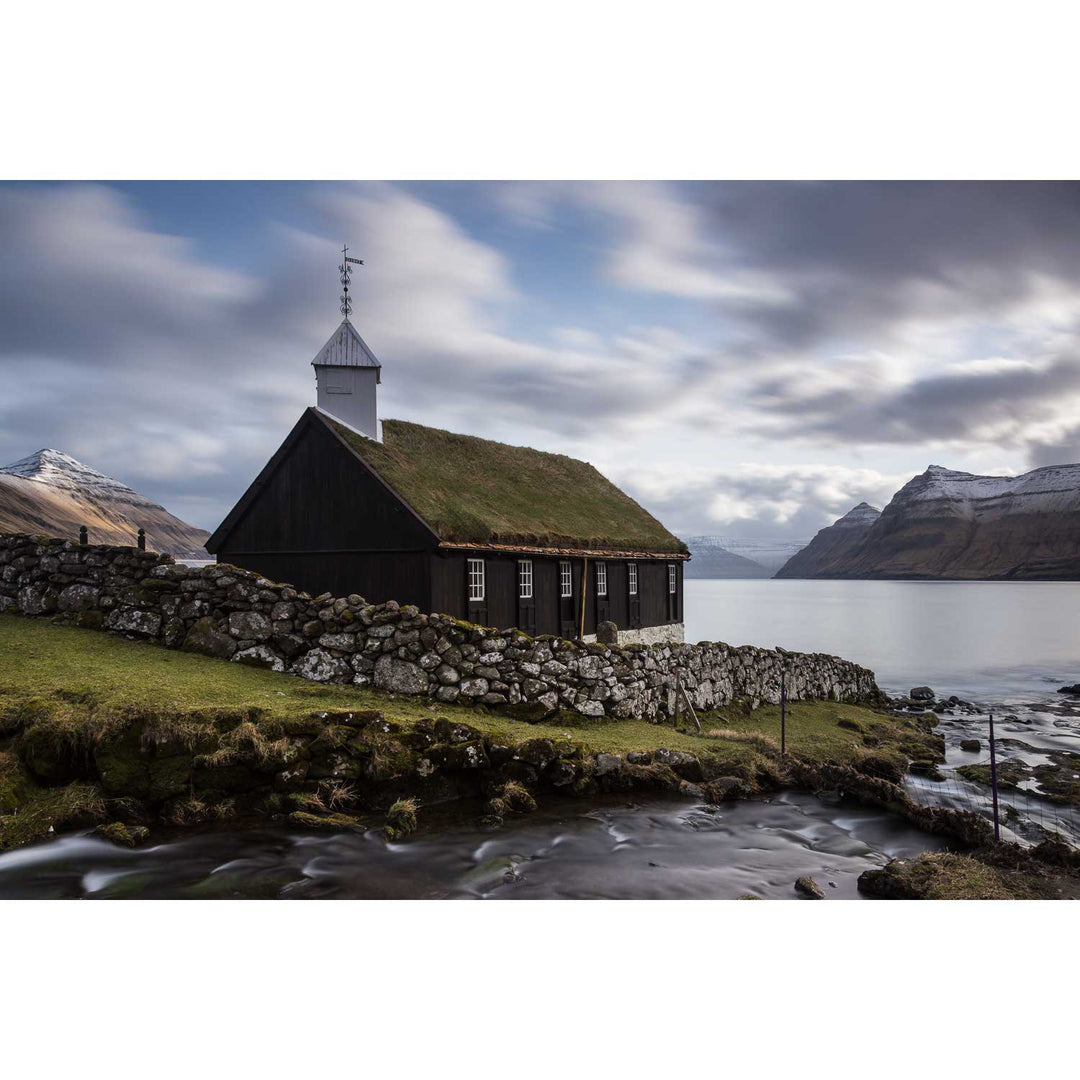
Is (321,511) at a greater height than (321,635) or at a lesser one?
greater

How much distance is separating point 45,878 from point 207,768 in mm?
2056

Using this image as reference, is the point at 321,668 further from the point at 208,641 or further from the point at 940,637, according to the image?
the point at 940,637

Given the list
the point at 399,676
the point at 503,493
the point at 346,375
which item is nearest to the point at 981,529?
the point at 503,493

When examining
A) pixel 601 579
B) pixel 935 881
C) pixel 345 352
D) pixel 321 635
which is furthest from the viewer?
pixel 601 579

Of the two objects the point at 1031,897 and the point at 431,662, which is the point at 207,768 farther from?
the point at 1031,897

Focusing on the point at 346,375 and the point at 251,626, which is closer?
the point at 251,626

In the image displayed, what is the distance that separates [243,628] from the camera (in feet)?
43.4

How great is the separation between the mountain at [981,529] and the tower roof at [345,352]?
41.2m

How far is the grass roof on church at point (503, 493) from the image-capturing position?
19297mm

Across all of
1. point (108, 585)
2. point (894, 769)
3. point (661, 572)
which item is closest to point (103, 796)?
Result: point (108, 585)

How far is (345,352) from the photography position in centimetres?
2095

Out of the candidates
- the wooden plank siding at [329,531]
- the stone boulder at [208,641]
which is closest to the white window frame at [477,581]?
the wooden plank siding at [329,531]

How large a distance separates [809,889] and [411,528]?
1282cm

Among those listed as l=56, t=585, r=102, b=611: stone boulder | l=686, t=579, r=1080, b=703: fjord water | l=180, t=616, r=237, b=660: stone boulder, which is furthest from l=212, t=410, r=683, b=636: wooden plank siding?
l=686, t=579, r=1080, b=703: fjord water
